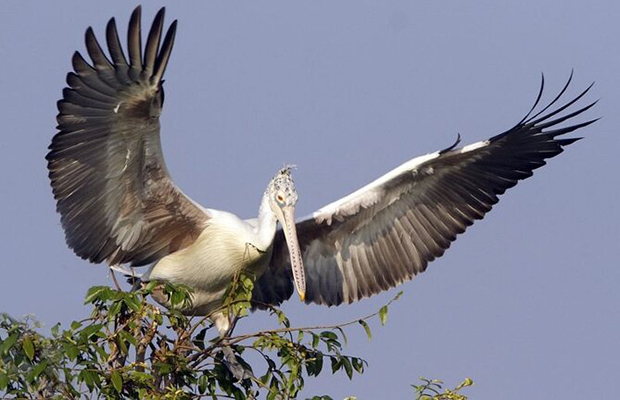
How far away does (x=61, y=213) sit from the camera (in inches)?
357

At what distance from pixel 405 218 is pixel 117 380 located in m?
4.82

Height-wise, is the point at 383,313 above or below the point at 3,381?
above

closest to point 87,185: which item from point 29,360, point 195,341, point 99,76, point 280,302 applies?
point 99,76

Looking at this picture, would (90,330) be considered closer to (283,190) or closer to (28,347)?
(28,347)

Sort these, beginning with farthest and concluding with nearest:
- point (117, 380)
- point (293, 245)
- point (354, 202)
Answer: point (354, 202) < point (293, 245) < point (117, 380)

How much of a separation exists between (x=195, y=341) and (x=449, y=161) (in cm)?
324

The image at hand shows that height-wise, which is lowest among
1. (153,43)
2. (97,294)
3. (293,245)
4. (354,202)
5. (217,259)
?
(97,294)

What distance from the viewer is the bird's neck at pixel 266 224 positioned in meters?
9.38

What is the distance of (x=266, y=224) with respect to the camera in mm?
9508

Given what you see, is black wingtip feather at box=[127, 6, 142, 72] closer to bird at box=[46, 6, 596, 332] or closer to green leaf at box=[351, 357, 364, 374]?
bird at box=[46, 6, 596, 332]

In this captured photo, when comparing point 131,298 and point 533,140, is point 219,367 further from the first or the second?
point 533,140

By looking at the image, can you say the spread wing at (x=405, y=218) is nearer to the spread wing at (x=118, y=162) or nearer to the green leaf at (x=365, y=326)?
the spread wing at (x=118, y=162)

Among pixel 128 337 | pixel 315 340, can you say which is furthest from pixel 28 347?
pixel 315 340

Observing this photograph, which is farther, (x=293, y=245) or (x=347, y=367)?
(x=293, y=245)
